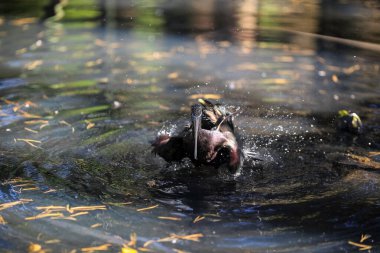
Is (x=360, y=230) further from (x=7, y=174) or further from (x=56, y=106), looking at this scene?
(x=56, y=106)

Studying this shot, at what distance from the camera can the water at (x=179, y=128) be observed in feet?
12.0

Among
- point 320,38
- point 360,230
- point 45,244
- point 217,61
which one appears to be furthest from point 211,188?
point 320,38

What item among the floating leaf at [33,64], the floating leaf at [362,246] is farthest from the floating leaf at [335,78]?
the floating leaf at [362,246]

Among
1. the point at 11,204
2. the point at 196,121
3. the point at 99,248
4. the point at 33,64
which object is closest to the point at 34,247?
the point at 99,248

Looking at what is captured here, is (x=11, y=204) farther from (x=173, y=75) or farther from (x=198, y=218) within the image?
(x=173, y=75)

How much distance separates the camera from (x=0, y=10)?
12.9 meters

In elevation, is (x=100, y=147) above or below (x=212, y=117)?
below

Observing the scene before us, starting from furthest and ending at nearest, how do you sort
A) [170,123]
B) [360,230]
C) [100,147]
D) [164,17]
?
1. [164,17]
2. [170,123]
3. [100,147]
4. [360,230]

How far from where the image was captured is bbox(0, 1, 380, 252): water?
3.66 m

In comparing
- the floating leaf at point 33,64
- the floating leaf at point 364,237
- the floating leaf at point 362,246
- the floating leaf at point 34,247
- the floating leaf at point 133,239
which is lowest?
the floating leaf at point 33,64

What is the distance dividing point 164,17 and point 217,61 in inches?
154

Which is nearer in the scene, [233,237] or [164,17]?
[233,237]

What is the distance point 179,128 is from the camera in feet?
18.9

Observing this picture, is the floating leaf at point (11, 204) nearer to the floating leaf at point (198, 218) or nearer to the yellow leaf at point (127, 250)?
the yellow leaf at point (127, 250)
